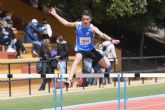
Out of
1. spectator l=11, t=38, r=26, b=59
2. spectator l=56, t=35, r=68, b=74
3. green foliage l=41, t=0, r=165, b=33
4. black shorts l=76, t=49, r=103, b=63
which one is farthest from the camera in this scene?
green foliage l=41, t=0, r=165, b=33

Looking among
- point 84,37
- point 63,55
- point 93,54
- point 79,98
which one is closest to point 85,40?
point 84,37

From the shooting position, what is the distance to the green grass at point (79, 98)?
1738 cm

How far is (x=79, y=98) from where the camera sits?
19781mm

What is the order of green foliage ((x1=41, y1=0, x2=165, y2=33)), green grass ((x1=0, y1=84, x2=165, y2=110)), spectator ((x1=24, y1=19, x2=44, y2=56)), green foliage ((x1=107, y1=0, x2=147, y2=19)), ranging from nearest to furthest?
green grass ((x1=0, y1=84, x2=165, y2=110)) < spectator ((x1=24, y1=19, x2=44, y2=56)) < green foliage ((x1=107, y1=0, x2=147, y2=19)) < green foliage ((x1=41, y1=0, x2=165, y2=33))

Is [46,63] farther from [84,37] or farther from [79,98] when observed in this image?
[84,37]

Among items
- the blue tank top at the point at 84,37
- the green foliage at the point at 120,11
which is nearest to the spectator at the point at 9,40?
the green foliage at the point at 120,11

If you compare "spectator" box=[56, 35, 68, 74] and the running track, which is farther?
"spectator" box=[56, 35, 68, 74]

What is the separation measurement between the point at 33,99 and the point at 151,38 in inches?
805

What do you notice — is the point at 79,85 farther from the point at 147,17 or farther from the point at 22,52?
the point at 147,17

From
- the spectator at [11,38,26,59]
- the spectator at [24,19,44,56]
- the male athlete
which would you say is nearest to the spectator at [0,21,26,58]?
the spectator at [11,38,26,59]

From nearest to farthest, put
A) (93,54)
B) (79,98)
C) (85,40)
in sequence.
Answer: (85,40) < (93,54) < (79,98)

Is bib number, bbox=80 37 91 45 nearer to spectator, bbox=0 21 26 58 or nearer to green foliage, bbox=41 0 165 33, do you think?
spectator, bbox=0 21 26 58

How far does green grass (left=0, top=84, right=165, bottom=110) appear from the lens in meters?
17.4

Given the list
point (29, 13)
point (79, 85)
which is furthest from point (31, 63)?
point (29, 13)
